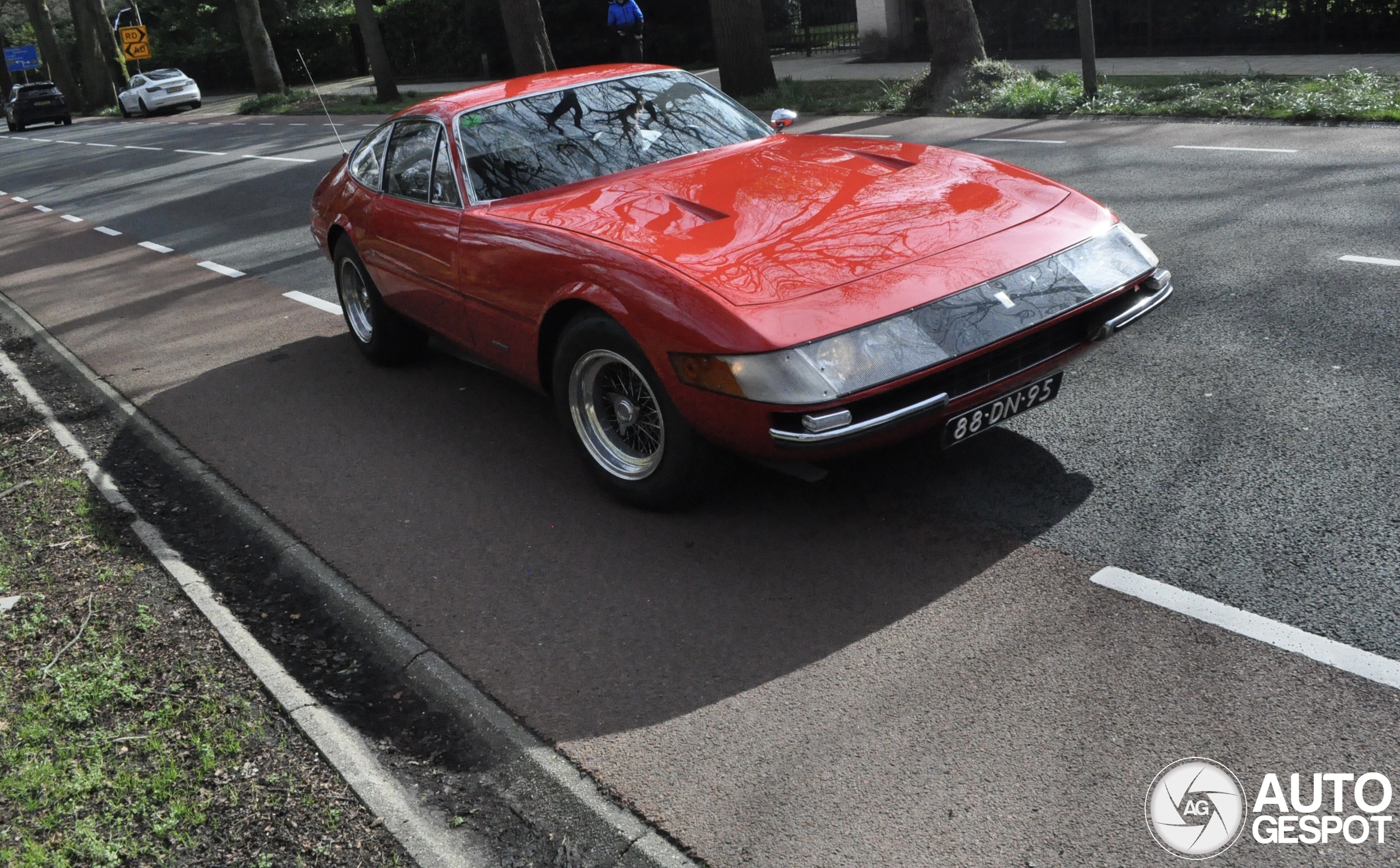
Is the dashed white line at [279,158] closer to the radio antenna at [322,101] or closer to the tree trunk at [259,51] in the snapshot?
the radio antenna at [322,101]

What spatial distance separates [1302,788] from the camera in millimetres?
2865

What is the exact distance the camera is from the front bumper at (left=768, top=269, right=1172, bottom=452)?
388 cm

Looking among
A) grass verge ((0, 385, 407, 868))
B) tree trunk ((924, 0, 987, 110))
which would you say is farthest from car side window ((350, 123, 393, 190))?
tree trunk ((924, 0, 987, 110))

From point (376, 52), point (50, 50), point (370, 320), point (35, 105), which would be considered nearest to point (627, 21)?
point (376, 52)

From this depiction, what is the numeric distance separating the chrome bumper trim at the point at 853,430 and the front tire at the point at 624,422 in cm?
47

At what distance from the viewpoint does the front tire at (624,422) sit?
4.34 metres

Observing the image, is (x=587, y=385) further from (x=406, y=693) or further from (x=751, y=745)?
(x=751, y=745)

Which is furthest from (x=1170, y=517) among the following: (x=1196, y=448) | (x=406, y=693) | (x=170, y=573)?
(x=170, y=573)

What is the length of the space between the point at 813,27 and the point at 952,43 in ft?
41.3

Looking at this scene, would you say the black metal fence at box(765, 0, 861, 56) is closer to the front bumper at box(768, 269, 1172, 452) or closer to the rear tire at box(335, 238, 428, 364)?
the rear tire at box(335, 238, 428, 364)

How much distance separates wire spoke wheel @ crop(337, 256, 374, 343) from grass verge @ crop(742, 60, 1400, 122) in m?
9.15

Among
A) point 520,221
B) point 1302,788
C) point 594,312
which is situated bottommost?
point 1302,788

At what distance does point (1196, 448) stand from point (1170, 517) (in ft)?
2.02

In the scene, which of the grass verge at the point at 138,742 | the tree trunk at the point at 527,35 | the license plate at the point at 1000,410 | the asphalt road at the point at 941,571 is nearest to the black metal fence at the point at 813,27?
the tree trunk at the point at 527,35
